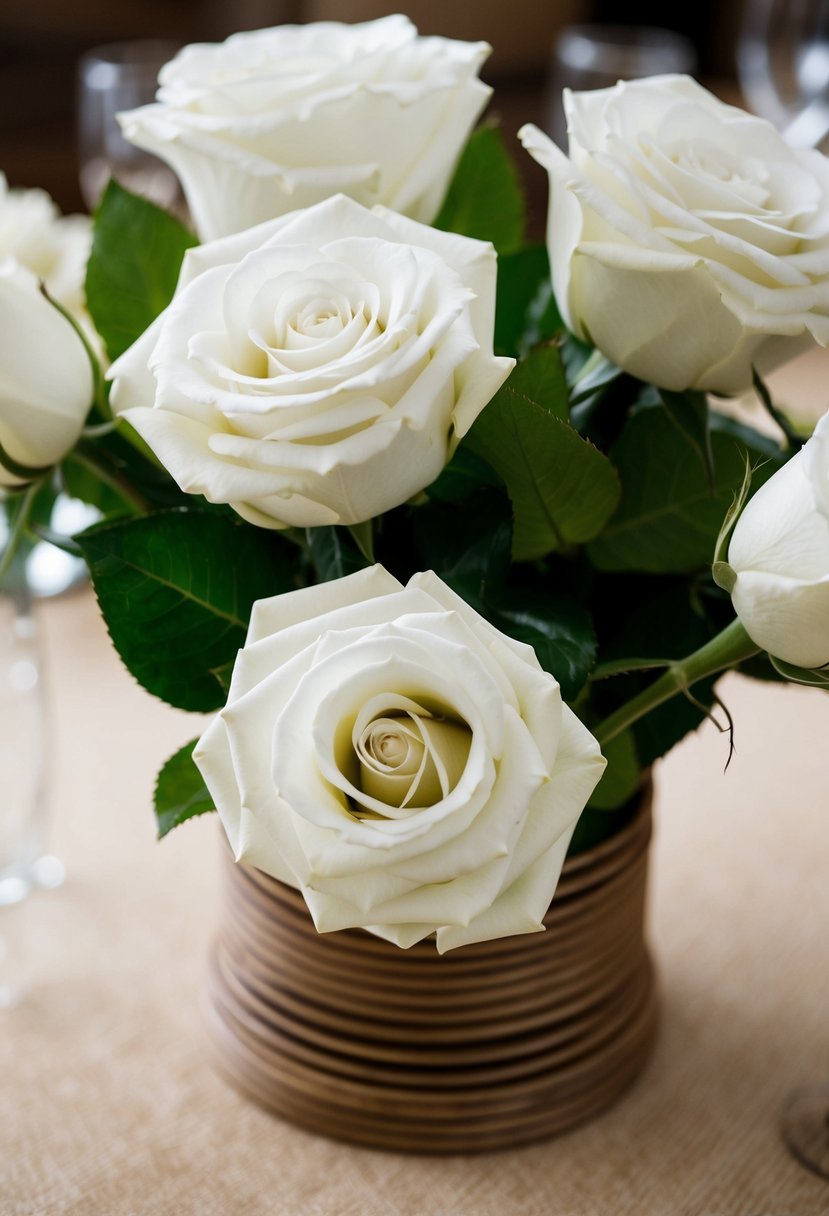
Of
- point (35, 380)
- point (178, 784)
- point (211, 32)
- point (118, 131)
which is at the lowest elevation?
point (211, 32)

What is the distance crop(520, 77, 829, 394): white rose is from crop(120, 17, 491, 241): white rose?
38 mm

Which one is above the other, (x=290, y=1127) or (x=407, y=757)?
(x=407, y=757)

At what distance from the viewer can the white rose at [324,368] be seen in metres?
0.33

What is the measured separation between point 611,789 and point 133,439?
200 millimetres

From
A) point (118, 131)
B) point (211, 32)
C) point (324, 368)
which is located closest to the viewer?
point (324, 368)

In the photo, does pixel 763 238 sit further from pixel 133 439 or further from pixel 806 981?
pixel 806 981

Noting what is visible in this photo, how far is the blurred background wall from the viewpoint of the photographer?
190cm

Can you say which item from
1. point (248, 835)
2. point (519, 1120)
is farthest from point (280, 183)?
point (519, 1120)

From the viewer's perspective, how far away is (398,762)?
1.09 ft

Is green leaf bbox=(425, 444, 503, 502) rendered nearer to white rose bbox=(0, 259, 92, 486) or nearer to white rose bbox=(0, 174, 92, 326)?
white rose bbox=(0, 259, 92, 486)

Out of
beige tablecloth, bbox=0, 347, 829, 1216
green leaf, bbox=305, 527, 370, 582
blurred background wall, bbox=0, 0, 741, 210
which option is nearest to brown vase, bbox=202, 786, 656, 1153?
beige tablecloth, bbox=0, 347, 829, 1216

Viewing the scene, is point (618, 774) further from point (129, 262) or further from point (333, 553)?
point (129, 262)

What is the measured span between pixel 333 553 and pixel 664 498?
11 centimetres

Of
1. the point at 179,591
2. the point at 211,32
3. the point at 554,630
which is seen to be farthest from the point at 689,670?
the point at 211,32
